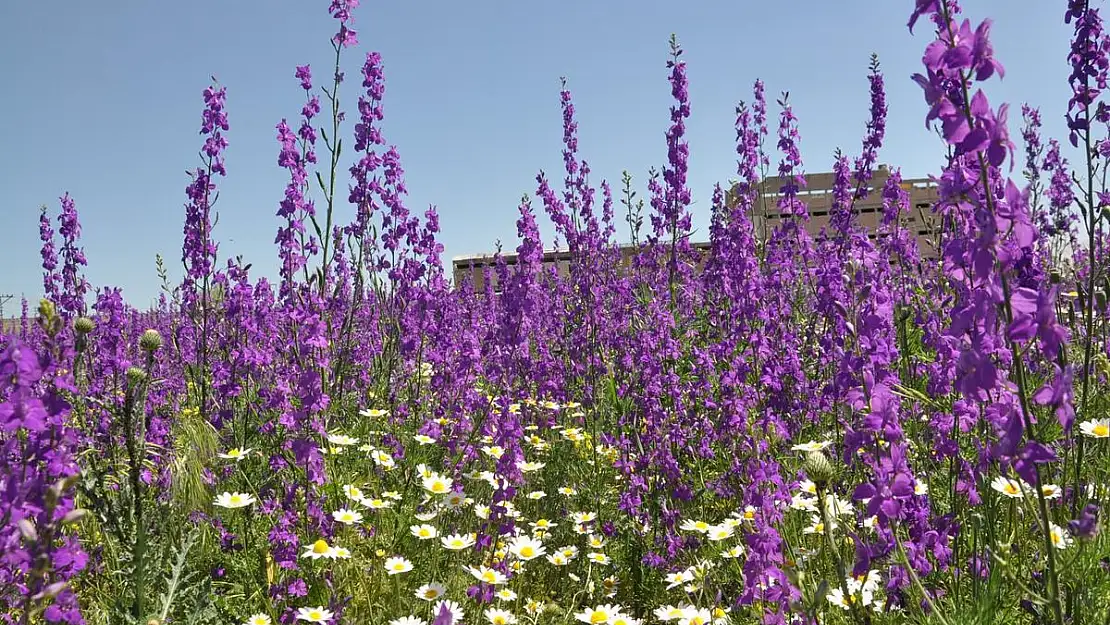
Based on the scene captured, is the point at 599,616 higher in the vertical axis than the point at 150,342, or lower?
lower

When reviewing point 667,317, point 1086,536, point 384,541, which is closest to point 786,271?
point 667,317

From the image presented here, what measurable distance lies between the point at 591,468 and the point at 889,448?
2818 millimetres

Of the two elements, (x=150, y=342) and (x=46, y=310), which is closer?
(x=46, y=310)

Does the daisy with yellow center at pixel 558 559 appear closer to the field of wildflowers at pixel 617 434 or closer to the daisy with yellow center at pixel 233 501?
the field of wildflowers at pixel 617 434

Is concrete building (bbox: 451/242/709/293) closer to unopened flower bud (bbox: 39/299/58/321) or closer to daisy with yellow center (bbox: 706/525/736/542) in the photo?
daisy with yellow center (bbox: 706/525/736/542)

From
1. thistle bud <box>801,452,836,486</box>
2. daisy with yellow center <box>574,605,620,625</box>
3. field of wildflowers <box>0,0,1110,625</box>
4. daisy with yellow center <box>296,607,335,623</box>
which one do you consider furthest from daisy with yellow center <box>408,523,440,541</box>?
thistle bud <box>801,452,836,486</box>

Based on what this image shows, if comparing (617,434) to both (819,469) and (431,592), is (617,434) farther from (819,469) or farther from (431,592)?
(819,469)

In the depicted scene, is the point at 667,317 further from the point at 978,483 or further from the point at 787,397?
the point at 978,483

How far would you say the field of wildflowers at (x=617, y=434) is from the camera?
5.20 feet

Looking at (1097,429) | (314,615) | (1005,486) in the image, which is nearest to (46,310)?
(314,615)

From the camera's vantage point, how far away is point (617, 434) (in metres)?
4.47

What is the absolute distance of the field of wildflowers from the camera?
5.20 feet

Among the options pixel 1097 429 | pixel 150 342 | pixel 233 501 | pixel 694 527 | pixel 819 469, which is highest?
pixel 150 342

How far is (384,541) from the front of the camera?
3.42m
